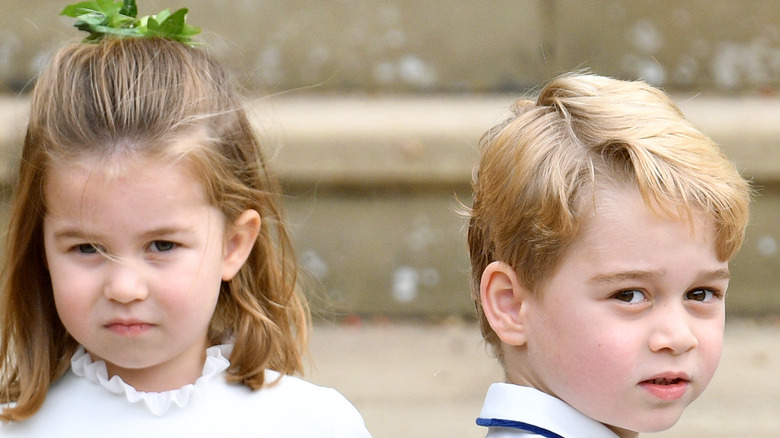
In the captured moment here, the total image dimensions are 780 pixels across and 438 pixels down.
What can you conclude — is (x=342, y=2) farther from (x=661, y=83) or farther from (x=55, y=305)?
(x=55, y=305)

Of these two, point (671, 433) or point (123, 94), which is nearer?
point (123, 94)

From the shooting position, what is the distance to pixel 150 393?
2.38 meters

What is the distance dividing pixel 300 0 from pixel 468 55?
0.73 m

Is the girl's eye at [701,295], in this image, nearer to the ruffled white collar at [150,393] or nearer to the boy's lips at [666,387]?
the boy's lips at [666,387]

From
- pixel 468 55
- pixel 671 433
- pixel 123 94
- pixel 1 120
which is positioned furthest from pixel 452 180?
pixel 123 94

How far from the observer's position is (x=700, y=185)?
207cm

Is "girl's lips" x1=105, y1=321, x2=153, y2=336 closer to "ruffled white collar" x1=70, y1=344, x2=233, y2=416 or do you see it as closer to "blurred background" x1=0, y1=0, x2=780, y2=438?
"ruffled white collar" x1=70, y1=344, x2=233, y2=416

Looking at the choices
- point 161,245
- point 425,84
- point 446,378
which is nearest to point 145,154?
point 161,245

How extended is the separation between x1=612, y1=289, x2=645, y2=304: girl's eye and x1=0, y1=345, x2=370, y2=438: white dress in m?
0.70

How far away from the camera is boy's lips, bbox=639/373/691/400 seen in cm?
207

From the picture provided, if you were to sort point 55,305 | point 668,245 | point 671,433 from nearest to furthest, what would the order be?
point 668,245 < point 55,305 < point 671,433

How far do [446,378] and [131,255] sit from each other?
206cm

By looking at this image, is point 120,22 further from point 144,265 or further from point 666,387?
point 666,387

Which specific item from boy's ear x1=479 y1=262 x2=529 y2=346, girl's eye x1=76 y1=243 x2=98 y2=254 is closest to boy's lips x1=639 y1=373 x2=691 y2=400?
boy's ear x1=479 y1=262 x2=529 y2=346
